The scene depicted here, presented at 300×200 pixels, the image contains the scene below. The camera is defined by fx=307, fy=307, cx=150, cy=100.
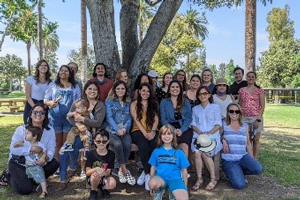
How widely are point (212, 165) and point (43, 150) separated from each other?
283 centimetres

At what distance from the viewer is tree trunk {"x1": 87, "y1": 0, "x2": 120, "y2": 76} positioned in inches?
266

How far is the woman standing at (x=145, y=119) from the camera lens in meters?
5.15

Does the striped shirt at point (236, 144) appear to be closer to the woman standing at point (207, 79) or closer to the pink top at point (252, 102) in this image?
the pink top at point (252, 102)

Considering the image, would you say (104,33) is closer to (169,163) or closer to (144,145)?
(144,145)

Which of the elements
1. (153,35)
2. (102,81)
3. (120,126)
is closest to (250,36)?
(153,35)

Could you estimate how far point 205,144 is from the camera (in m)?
5.26

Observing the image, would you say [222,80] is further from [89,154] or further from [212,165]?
[89,154]

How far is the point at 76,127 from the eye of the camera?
522 centimetres

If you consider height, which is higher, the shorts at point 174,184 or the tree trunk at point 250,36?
the tree trunk at point 250,36

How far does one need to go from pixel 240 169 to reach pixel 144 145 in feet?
5.65

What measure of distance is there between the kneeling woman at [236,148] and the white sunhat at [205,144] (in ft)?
0.82

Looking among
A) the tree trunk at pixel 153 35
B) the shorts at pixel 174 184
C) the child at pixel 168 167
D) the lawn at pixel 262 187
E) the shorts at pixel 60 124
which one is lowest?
the lawn at pixel 262 187

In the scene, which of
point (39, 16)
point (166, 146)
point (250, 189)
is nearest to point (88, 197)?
point (166, 146)

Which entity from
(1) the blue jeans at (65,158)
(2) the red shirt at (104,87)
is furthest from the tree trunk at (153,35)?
(1) the blue jeans at (65,158)
